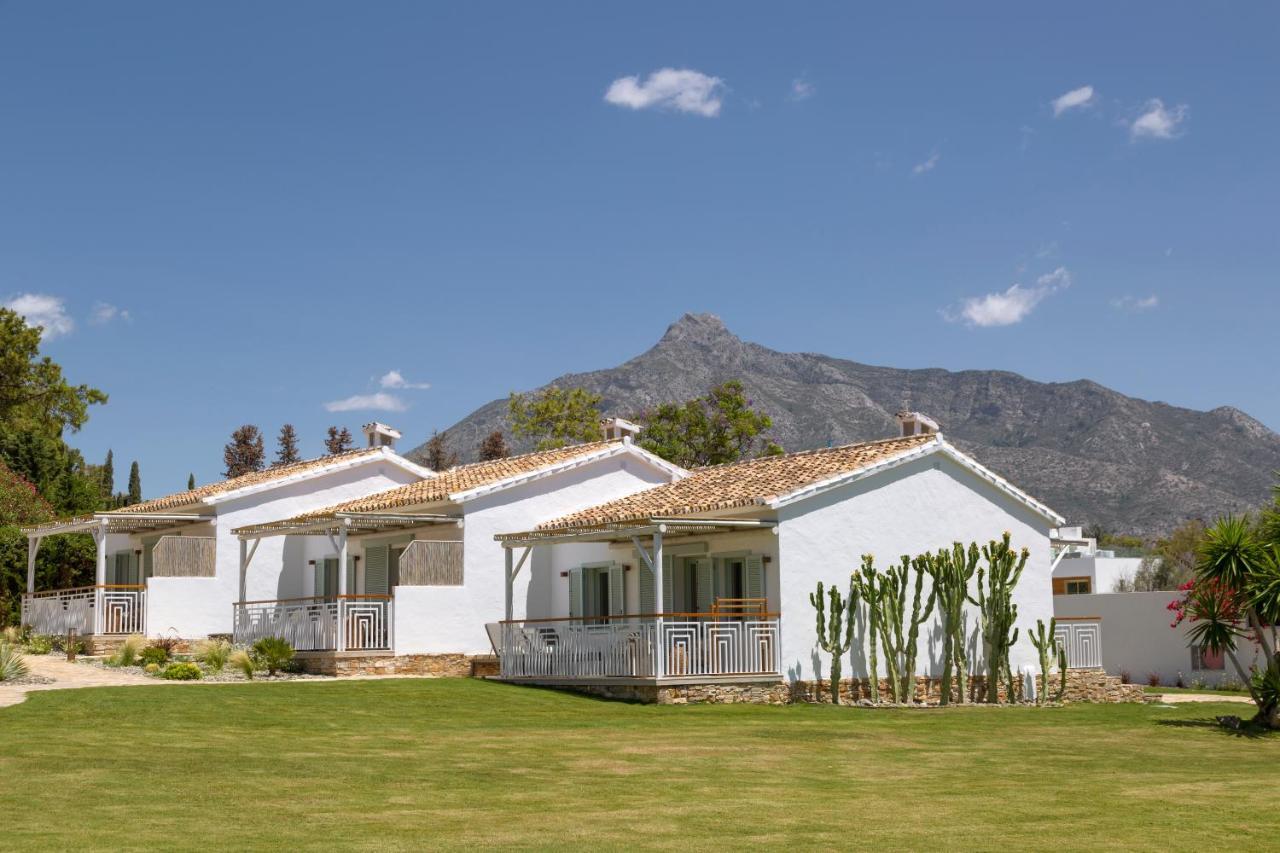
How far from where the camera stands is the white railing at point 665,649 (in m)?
25.5

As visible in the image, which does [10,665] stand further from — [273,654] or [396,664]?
[396,664]

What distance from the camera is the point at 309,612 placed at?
102 ft

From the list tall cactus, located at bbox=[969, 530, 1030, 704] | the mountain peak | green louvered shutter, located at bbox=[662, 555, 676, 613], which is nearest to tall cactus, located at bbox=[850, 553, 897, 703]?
tall cactus, located at bbox=[969, 530, 1030, 704]

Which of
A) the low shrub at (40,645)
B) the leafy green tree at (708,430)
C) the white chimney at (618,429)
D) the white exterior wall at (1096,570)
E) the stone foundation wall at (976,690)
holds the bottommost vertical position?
the stone foundation wall at (976,690)

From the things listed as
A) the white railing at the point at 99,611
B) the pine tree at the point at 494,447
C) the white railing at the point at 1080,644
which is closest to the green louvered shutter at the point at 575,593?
the white railing at the point at 1080,644

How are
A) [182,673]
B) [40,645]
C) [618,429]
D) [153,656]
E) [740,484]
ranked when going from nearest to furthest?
[182,673] → [740,484] → [153,656] → [40,645] → [618,429]

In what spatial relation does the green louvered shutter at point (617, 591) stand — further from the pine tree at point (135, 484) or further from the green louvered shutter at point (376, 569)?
the pine tree at point (135, 484)

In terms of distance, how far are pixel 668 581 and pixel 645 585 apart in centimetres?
62

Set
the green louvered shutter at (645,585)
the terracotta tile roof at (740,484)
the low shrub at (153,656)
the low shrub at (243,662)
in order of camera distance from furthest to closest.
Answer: the low shrub at (153,656)
the green louvered shutter at (645,585)
the low shrub at (243,662)
the terracotta tile roof at (740,484)

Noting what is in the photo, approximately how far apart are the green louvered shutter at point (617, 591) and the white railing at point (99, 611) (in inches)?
432

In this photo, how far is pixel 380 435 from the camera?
3981 centimetres

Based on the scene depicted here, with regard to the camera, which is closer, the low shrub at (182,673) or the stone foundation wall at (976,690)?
the stone foundation wall at (976,690)

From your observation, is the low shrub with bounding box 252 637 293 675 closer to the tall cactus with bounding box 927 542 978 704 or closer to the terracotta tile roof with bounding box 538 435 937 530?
the terracotta tile roof with bounding box 538 435 937 530

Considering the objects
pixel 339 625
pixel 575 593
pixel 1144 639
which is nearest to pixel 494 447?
pixel 1144 639
